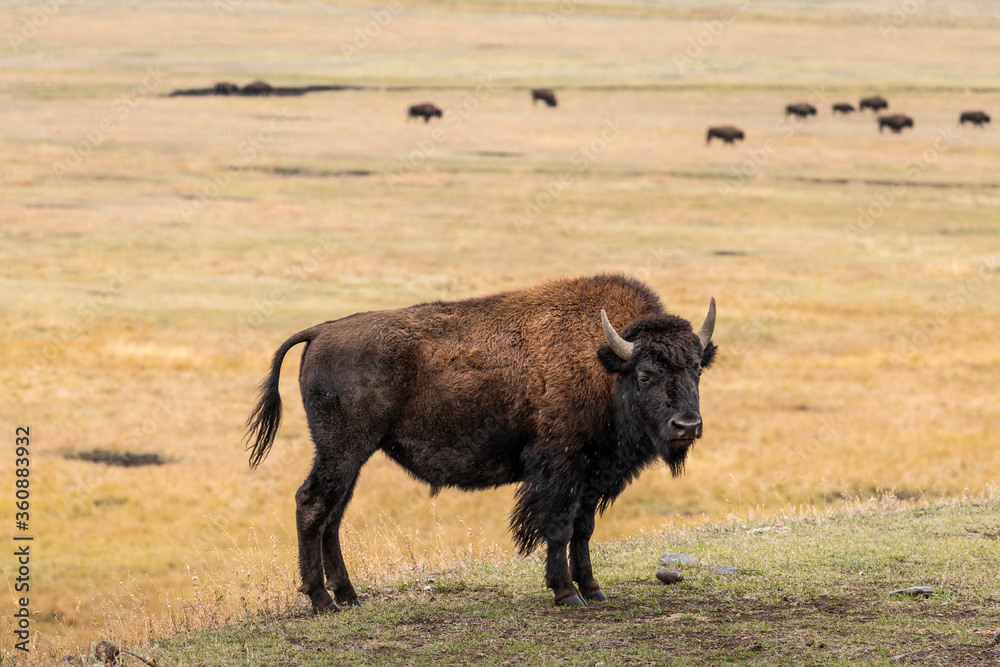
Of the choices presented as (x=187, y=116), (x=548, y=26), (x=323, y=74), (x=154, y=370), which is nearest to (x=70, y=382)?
(x=154, y=370)

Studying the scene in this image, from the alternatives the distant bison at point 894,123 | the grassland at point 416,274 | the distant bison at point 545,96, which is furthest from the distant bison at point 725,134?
the distant bison at point 545,96

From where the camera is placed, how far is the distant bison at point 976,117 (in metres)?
82.7

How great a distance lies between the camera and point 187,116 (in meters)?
74.6

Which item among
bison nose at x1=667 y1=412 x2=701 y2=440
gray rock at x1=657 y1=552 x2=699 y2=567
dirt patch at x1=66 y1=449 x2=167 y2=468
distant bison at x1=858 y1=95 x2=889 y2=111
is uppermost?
distant bison at x1=858 y1=95 x2=889 y2=111

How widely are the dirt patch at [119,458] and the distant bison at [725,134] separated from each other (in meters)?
56.1

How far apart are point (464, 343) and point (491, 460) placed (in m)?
0.92

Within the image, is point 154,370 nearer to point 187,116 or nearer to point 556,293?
point 556,293

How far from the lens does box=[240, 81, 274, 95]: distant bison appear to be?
293 feet

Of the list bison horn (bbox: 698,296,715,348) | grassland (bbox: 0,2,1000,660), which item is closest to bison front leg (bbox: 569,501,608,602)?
bison horn (bbox: 698,296,715,348)

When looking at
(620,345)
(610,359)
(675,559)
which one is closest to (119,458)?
(675,559)

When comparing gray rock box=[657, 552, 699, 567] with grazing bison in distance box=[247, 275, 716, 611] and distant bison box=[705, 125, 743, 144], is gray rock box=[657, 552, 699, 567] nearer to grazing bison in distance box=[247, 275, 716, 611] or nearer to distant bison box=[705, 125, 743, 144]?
grazing bison in distance box=[247, 275, 716, 611]

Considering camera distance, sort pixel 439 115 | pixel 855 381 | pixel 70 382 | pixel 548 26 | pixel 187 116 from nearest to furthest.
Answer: pixel 70 382
pixel 855 381
pixel 187 116
pixel 439 115
pixel 548 26

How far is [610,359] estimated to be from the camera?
8625 millimetres

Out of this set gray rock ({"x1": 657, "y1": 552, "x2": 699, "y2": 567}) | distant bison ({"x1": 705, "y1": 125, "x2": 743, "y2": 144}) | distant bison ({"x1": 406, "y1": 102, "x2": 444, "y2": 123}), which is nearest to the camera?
gray rock ({"x1": 657, "y1": 552, "x2": 699, "y2": 567})
